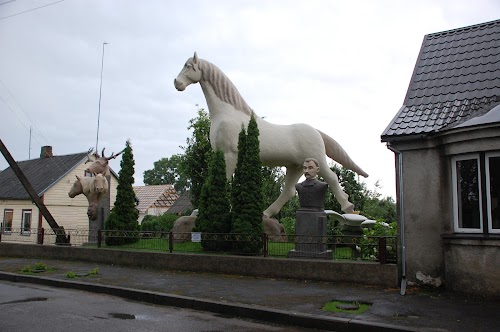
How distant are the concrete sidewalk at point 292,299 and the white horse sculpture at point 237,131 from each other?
4.69 meters

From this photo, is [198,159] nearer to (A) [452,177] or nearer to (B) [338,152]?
(B) [338,152]

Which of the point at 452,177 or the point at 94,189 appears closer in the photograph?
the point at 452,177

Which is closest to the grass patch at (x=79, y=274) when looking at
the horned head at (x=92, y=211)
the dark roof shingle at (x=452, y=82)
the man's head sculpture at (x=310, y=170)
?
the horned head at (x=92, y=211)

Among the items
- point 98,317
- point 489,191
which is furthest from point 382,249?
point 98,317

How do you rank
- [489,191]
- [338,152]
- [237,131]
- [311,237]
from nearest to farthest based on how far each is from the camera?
[489,191] < [311,237] < [237,131] < [338,152]

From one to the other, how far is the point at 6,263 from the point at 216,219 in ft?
23.7

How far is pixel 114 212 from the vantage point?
15906 millimetres

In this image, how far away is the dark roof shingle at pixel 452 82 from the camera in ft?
30.5

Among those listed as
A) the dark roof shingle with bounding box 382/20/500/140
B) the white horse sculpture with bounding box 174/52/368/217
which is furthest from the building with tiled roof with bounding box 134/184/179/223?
the dark roof shingle with bounding box 382/20/500/140

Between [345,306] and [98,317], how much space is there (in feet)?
13.2

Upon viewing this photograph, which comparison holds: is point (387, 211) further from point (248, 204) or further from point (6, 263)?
point (6, 263)

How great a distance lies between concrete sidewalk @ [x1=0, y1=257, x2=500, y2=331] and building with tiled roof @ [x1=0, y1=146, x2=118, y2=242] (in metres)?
19.4

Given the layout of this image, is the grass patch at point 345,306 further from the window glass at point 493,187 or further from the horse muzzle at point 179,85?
the horse muzzle at point 179,85

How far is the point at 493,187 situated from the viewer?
8.41 meters
